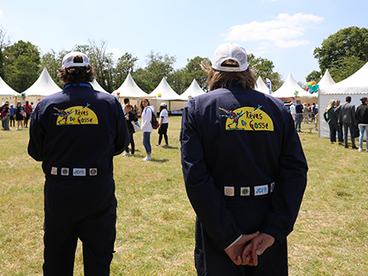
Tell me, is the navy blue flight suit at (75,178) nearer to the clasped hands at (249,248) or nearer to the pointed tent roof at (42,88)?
the clasped hands at (249,248)

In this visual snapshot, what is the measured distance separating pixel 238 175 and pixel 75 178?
1.29 meters

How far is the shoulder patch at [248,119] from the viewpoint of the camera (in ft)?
5.46

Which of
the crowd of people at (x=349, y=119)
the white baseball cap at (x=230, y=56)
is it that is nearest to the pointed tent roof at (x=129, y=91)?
the crowd of people at (x=349, y=119)

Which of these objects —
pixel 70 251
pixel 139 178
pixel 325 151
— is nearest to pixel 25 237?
pixel 70 251

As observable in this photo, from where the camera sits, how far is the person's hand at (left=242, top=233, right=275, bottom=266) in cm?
159

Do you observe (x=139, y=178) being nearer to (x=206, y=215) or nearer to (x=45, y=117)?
(x=45, y=117)

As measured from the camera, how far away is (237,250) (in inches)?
63.0

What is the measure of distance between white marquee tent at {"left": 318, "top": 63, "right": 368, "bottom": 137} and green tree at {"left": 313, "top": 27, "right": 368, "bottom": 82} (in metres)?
36.6

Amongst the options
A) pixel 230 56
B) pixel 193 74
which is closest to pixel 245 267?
pixel 230 56

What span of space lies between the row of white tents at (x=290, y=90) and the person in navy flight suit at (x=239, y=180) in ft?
40.3

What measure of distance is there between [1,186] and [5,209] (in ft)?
5.80

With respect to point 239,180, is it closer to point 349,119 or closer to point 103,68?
point 349,119

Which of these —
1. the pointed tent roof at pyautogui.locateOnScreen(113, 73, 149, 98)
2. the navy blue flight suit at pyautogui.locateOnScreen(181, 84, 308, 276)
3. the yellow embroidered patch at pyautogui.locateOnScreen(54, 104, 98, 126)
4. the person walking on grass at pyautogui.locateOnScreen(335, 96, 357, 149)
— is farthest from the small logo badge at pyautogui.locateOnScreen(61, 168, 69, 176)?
the pointed tent roof at pyautogui.locateOnScreen(113, 73, 149, 98)

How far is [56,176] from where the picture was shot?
221cm
